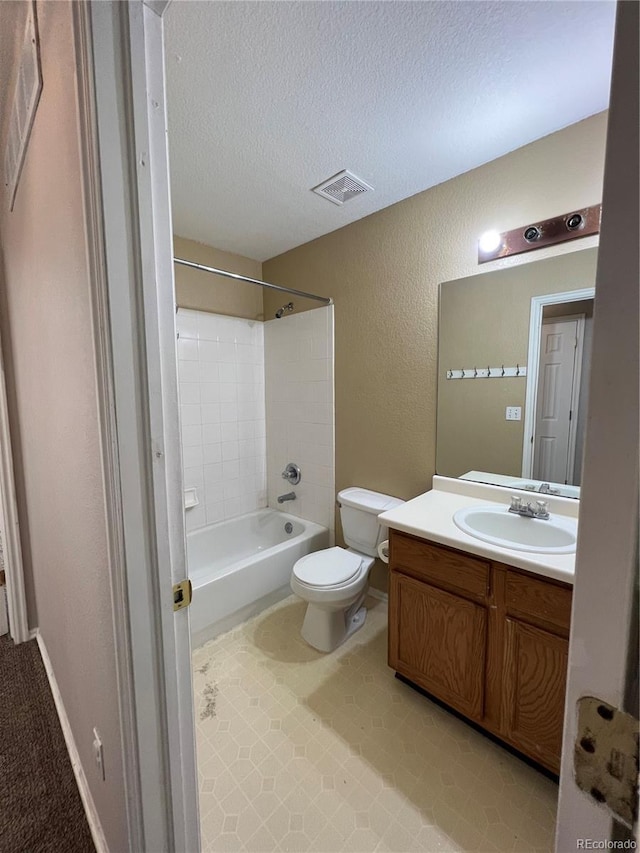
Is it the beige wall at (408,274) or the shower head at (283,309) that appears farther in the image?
the shower head at (283,309)

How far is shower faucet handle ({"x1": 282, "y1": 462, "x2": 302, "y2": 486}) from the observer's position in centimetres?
274

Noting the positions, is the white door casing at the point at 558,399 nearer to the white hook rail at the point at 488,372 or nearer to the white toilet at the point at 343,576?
the white hook rail at the point at 488,372

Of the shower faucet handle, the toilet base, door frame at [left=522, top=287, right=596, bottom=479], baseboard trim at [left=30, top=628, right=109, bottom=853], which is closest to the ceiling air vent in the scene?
door frame at [left=522, top=287, right=596, bottom=479]

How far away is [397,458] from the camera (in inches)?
83.8

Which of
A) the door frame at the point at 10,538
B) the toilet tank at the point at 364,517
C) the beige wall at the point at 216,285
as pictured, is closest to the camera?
the door frame at the point at 10,538

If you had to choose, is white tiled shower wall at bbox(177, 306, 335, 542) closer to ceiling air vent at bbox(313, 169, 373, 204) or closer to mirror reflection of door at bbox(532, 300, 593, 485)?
ceiling air vent at bbox(313, 169, 373, 204)

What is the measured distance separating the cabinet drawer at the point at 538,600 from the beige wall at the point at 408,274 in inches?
32.3

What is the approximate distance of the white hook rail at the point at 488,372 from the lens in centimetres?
168

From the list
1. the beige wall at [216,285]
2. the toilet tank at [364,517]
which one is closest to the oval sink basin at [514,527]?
the toilet tank at [364,517]

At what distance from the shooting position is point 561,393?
1.51m

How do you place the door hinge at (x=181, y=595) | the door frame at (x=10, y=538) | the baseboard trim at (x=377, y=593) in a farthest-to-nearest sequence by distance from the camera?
the baseboard trim at (x=377, y=593) < the door frame at (x=10, y=538) < the door hinge at (x=181, y=595)

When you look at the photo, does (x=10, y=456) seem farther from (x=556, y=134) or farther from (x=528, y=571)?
(x=556, y=134)

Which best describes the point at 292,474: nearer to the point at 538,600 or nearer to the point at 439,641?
the point at 439,641

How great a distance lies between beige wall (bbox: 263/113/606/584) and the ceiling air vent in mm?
257
